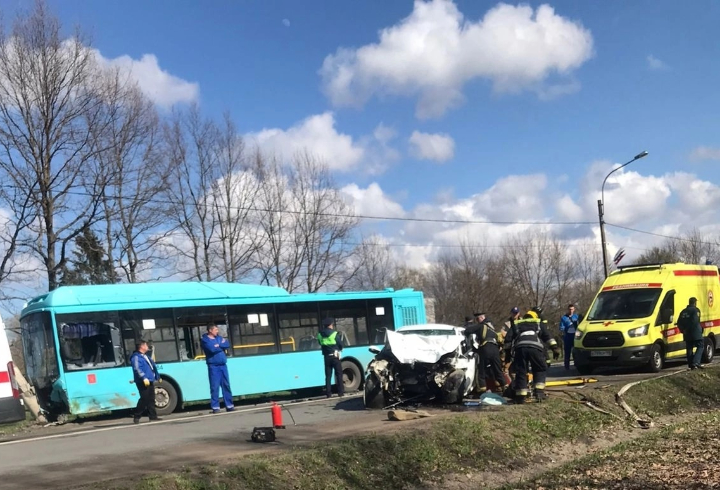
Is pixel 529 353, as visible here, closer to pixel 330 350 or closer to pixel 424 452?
pixel 424 452

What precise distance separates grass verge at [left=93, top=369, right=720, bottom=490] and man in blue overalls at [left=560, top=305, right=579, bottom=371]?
624 centimetres

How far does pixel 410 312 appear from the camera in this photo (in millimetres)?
21453

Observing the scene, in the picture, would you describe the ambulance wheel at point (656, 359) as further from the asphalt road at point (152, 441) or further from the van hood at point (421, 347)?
the van hood at point (421, 347)

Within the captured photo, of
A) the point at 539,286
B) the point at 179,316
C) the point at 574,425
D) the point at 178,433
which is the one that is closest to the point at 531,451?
the point at 574,425

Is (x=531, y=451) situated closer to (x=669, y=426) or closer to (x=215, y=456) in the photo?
(x=669, y=426)

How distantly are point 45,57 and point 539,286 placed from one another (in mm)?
40663

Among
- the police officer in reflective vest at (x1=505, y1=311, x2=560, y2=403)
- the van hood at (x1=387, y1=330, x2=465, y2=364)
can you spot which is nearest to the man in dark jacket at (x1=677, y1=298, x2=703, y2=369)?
the police officer in reflective vest at (x1=505, y1=311, x2=560, y2=403)

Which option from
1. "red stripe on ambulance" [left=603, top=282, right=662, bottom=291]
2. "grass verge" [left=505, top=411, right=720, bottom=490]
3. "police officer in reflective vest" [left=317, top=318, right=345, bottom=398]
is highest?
"red stripe on ambulance" [left=603, top=282, right=662, bottom=291]

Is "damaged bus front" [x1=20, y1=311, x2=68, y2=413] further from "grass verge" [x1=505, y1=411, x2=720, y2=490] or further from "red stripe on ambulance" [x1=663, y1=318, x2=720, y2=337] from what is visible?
"red stripe on ambulance" [x1=663, y1=318, x2=720, y2=337]

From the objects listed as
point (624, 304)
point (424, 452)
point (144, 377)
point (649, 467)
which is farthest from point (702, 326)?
point (144, 377)

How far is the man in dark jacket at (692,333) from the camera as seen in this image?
16703 mm

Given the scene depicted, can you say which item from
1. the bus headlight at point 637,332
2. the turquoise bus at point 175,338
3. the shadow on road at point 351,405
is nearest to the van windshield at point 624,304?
the bus headlight at point 637,332

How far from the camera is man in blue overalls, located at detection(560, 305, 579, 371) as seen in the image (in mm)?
20094

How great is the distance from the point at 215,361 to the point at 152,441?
137 inches
